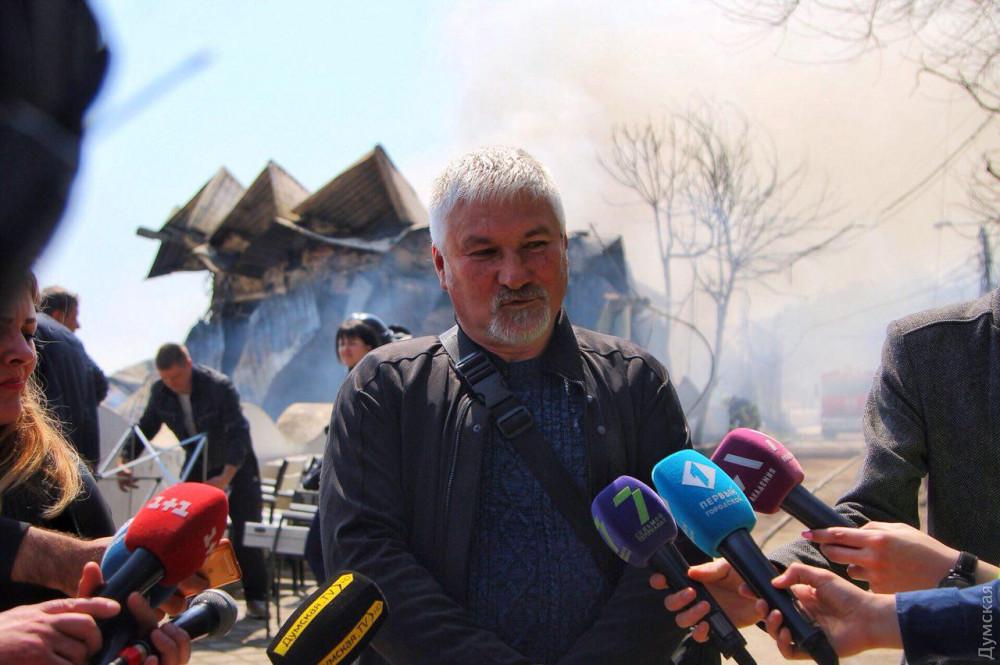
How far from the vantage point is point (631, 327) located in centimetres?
2389

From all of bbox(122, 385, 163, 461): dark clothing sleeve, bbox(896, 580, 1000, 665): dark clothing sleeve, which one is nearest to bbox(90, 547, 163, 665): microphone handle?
bbox(896, 580, 1000, 665): dark clothing sleeve

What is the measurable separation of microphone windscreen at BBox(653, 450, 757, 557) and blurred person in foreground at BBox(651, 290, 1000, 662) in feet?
1.07

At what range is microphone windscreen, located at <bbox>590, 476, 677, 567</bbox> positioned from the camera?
163 centimetres

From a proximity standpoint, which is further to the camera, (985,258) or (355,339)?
(985,258)

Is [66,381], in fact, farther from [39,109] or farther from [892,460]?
[39,109]

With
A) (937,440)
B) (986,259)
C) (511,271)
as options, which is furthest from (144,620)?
(986,259)

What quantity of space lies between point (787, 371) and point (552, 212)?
21.3 meters

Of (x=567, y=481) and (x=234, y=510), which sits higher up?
(x=567, y=481)

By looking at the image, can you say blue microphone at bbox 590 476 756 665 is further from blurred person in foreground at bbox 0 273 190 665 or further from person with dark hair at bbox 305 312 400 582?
person with dark hair at bbox 305 312 400 582

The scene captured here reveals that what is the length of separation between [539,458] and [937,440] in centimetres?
89

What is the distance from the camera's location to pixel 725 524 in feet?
5.18

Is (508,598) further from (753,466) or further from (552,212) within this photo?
(552,212)

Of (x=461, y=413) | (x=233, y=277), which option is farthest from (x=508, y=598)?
(x=233, y=277)

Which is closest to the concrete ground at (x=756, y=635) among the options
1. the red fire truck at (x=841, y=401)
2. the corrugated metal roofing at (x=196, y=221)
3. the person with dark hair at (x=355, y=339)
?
the person with dark hair at (x=355, y=339)
